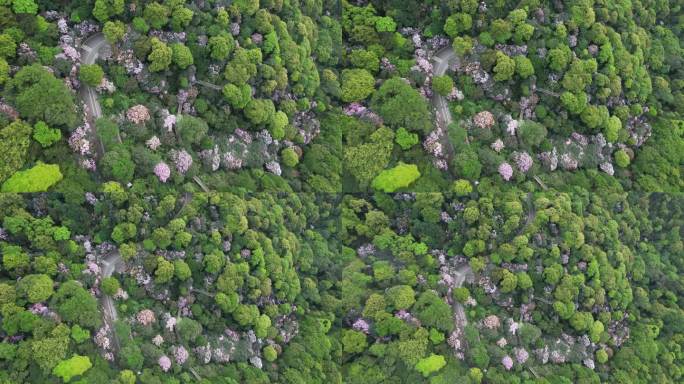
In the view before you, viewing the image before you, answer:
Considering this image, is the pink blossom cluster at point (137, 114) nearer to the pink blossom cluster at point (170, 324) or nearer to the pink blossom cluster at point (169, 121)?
the pink blossom cluster at point (169, 121)

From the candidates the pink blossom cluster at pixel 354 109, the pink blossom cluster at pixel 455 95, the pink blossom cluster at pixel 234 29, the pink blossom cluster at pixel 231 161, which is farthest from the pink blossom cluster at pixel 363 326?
the pink blossom cluster at pixel 234 29

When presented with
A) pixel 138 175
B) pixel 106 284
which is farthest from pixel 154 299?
pixel 138 175

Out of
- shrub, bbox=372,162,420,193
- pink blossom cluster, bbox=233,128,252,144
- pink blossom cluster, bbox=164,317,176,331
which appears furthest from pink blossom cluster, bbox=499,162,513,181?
pink blossom cluster, bbox=164,317,176,331

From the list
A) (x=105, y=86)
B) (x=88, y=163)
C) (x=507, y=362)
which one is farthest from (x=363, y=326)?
(x=105, y=86)

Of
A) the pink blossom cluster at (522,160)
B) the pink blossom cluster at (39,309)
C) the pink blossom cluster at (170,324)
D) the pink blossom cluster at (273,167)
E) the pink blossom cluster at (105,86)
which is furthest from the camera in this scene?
the pink blossom cluster at (522,160)

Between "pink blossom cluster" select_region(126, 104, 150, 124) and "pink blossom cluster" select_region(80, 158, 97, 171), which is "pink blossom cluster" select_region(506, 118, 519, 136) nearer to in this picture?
"pink blossom cluster" select_region(126, 104, 150, 124)

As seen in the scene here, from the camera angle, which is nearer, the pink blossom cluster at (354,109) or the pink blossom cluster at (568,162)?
the pink blossom cluster at (354,109)
